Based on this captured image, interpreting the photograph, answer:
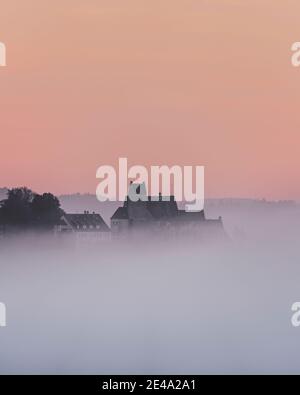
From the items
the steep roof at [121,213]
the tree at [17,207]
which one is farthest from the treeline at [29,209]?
the steep roof at [121,213]

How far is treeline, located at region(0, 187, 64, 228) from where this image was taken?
3762 centimetres

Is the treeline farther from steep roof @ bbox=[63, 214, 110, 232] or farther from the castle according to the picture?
the castle

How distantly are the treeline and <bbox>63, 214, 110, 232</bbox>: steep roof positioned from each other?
28 centimetres

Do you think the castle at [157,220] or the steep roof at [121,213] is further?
the castle at [157,220]

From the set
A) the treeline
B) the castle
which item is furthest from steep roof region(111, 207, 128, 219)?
the treeline

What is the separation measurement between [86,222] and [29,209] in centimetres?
299

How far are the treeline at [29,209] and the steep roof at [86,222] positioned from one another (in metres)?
0.28

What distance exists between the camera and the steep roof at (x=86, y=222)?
37375mm

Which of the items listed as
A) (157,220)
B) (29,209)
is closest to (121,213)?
(157,220)

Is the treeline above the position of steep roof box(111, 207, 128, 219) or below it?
above

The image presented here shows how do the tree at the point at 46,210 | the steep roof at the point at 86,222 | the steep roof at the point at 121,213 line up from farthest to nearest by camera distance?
the tree at the point at 46,210 → the steep roof at the point at 86,222 → the steep roof at the point at 121,213

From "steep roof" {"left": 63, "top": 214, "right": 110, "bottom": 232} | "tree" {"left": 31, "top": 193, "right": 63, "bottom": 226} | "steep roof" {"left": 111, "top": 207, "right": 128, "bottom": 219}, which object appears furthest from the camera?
"tree" {"left": 31, "top": 193, "right": 63, "bottom": 226}

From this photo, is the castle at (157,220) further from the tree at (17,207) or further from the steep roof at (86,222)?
the tree at (17,207)
